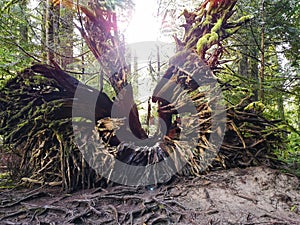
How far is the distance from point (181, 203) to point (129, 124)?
64.4 inches

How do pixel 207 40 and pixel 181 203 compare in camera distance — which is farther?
pixel 207 40

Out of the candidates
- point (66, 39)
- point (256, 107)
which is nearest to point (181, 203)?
→ point (256, 107)

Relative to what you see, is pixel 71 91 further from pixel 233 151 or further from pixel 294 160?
pixel 294 160

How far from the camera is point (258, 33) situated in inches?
160

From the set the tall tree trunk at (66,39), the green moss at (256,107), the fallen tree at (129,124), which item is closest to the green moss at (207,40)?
the fallen tree at (129,124)

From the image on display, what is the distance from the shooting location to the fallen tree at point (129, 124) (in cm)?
314

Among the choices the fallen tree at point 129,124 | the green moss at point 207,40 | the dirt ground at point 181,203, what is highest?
the green moss at point 207,40

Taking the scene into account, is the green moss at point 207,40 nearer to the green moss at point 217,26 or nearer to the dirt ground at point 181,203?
the green moss at point 217,26

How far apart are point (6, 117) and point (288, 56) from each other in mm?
4547

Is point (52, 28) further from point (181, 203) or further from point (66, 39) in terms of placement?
point (181, 203)

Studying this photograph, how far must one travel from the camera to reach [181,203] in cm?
245

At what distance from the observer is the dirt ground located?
2.17m

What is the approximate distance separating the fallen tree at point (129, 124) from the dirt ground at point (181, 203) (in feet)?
0.88

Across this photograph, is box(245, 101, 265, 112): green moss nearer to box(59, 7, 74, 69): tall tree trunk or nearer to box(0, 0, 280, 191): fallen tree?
box(0, 0, 280, 191): fallen tree
